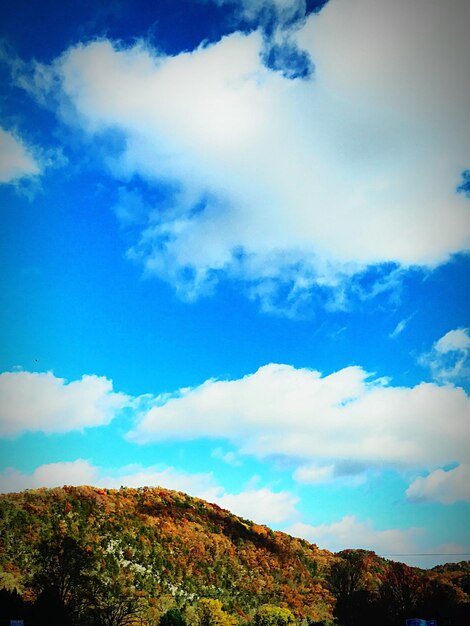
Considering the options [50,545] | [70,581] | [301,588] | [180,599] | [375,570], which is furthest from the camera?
[375,570]

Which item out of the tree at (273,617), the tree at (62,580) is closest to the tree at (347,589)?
the tree at (273,617)

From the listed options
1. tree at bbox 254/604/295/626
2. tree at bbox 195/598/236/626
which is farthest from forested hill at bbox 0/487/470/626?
tree at bbox 254/604/295/626

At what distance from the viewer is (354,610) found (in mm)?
68375

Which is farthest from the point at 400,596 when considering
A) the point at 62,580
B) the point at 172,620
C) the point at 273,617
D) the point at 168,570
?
the point at 62,580

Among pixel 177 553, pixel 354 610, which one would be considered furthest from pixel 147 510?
pixel 354 610

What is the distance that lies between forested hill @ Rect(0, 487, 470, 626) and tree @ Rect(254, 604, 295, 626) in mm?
312

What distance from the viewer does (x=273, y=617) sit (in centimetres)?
5891

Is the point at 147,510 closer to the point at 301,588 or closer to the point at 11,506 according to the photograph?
the point at 11,506

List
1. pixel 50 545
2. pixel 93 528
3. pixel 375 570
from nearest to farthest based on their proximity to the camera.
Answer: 1. pixel 50 545
2. pixel 93 528
3. pixel 375 570

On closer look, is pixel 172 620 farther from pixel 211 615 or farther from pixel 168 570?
pixel 168 570

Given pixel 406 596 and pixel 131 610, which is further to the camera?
pixel 406 596

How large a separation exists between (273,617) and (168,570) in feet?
49.6

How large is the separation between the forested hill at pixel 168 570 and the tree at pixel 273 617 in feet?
1.02

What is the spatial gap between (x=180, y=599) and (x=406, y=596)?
1204 inches
